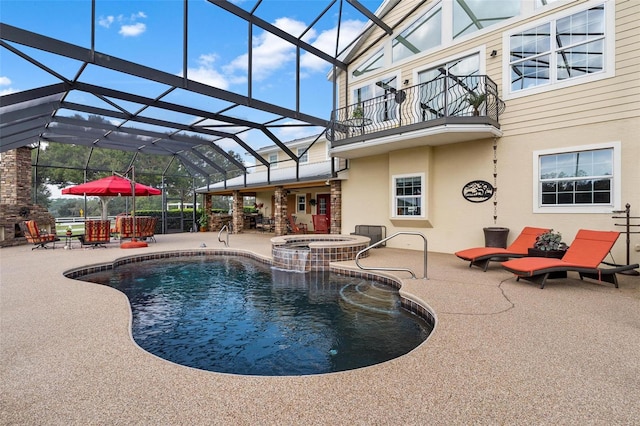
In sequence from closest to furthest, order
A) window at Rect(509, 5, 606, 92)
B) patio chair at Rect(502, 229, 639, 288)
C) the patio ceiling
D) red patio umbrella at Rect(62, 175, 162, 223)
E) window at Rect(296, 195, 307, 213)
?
1. patio chair at Rect(502, 229, 639, 288)
2. the patio ceiling
3. window at Rect(509, 5, 606, 92)
4. red patio umbrella at Rect(62, 175, 162, 223)
5. window at Rect(296, 195, 307, 213)

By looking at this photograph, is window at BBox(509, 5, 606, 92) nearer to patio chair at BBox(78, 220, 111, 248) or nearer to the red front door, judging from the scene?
the red front door

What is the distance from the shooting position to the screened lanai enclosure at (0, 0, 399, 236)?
6.71 m

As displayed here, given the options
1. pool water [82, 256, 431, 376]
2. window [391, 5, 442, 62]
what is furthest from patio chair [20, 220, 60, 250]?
window [391, 5, 442, 62]

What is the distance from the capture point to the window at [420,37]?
10312 millimetres

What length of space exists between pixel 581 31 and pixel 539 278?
613 centimetres

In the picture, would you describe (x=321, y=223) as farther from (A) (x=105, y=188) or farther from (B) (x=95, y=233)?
(B) (x=95, y=233)

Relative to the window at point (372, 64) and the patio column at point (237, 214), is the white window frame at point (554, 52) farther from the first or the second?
the patio column at point (237, 214)

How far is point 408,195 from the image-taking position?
34.9ft

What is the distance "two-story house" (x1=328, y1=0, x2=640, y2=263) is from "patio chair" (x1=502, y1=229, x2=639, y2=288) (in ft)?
6.12

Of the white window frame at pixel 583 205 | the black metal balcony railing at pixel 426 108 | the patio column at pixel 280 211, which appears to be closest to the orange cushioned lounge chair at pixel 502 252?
the white window frame at pixel 583 205

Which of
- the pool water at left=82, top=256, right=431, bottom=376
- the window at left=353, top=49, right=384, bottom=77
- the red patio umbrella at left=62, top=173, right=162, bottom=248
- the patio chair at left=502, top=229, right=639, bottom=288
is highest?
the window at left=353, top=49, right=384, bottom=77

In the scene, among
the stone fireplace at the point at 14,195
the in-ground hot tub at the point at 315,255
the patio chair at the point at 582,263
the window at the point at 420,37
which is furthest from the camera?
the stone fireplace at the point at 14,195

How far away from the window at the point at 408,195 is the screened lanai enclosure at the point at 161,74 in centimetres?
392

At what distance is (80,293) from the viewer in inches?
207
